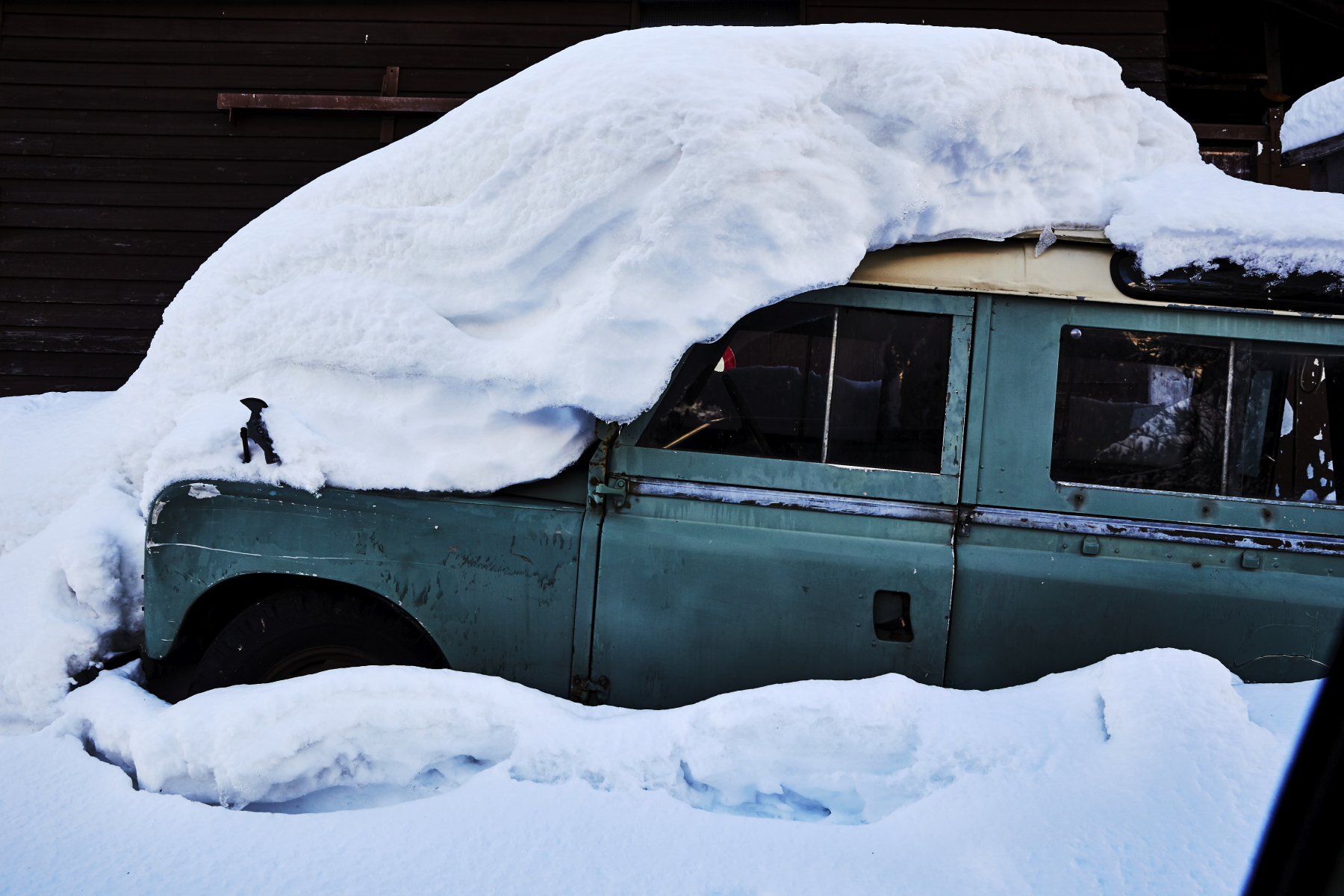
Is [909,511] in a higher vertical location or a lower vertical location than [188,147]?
lower

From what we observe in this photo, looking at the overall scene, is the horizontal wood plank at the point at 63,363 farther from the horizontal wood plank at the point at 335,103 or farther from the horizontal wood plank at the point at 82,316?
the horizontal wood plank at the point at 335,103

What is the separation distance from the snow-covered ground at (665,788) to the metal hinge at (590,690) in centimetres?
15

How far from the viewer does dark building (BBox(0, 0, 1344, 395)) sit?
21.0 feet

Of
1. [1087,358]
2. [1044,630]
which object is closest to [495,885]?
[1044,630]

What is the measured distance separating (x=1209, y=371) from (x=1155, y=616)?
24.7 inches

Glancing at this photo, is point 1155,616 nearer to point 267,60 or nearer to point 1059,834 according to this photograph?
point 1059,834

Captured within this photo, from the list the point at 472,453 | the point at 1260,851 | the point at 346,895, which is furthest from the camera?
the point at 472,453

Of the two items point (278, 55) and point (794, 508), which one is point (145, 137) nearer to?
point (278, 55)

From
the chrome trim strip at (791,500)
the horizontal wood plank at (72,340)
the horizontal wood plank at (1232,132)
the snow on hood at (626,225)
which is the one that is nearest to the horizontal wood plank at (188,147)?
the horizontal wood plank at (72,340)

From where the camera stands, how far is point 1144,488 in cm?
208

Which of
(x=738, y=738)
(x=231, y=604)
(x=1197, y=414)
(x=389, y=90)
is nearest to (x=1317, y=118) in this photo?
(x=1197, y=414)

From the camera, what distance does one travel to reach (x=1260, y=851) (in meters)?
0.83

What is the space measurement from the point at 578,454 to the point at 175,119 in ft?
20.6

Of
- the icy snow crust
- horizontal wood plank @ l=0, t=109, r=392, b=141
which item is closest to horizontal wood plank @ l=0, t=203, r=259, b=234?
horizontal wood plank @ l=0, t=109, r=392, b=141
